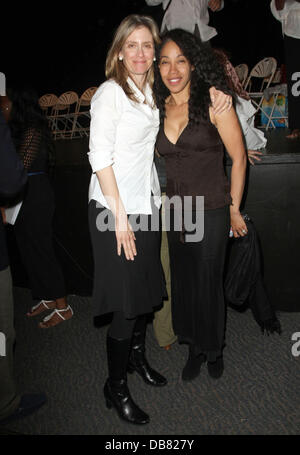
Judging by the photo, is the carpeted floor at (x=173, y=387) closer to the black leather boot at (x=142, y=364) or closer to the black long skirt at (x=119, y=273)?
the black leather boot at (x=142, y=364)

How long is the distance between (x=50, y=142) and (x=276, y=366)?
1914 millimetres

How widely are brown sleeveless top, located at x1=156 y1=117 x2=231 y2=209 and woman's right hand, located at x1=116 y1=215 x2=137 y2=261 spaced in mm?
369

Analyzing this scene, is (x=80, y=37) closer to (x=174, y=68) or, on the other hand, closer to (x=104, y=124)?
(x=174, y=68)

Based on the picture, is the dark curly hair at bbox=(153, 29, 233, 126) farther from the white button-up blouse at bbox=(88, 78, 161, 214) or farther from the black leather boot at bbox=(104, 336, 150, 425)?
the black leather boot at bbox=(104, 336, 150, 425)

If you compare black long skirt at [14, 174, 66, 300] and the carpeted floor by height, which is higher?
black long skirt at [14, 174, 66, 300]

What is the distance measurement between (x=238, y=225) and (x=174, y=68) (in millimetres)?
820

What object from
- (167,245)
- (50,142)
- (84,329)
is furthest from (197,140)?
(84,329)

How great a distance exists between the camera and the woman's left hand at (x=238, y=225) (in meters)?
1.85

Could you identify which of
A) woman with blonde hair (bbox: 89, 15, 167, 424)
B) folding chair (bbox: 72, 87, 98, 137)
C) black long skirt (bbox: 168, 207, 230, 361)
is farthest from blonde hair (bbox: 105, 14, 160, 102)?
folding chair (bbox: 72, 87, 98, 137)

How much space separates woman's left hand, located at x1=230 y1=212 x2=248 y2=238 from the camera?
6.07 feet

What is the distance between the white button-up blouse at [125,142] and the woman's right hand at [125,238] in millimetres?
62

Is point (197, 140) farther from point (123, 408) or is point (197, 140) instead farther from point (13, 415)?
point (13, 415)

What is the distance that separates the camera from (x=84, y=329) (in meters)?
2.55

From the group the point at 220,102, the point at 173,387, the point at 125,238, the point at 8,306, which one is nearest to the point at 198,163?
the point at 220,102
